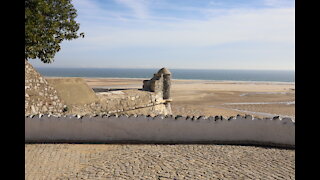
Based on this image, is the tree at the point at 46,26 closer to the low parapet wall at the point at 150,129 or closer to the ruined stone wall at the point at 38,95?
the ruined stone wall at the point at 38,95

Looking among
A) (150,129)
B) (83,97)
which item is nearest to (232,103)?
(83,97)

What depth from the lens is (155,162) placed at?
27.7 ft

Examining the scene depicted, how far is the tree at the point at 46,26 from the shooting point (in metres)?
13.0

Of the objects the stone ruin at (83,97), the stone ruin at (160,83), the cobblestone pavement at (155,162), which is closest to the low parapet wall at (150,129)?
the cobblestone pavement at (155,162)

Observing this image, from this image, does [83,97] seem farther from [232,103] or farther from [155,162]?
[232,103]

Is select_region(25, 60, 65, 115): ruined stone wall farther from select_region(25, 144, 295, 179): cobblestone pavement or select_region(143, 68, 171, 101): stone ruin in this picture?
select_region(143, 68, 171, 101): stone ruin

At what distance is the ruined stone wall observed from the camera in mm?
12176

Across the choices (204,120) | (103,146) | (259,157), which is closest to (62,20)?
(103,146)

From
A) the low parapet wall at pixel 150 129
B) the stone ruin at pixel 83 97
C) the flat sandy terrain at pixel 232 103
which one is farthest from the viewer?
the flat sandy terrain at pixel 232 103

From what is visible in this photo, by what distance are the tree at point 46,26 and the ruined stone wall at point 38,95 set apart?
1748 mm

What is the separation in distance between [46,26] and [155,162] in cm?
969

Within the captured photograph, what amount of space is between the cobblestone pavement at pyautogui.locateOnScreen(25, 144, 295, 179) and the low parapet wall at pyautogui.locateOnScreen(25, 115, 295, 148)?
1.54ft

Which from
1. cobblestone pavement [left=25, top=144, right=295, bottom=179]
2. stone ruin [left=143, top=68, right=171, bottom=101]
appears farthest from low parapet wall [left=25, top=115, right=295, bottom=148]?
stone ruin [left=143, top=68, right=171, bottom=101]
